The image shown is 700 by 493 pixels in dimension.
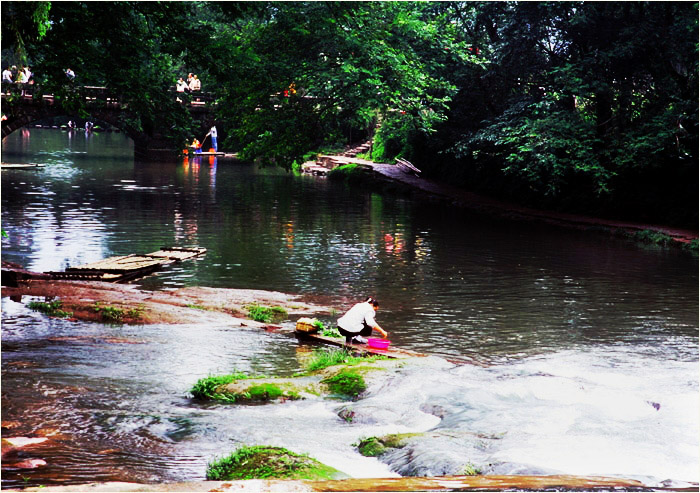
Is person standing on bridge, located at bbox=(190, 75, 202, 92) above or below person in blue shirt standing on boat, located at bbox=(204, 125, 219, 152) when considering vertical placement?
above

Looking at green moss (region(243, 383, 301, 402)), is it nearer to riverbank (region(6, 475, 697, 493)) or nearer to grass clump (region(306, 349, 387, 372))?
grass clump (region(306, 349, 387, 372))

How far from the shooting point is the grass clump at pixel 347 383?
12.6 meters

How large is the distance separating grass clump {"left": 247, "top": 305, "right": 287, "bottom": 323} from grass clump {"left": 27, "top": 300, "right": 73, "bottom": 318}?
11.7 feet

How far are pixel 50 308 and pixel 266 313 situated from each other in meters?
4.23

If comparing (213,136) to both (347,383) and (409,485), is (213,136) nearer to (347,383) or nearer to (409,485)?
(347,383)

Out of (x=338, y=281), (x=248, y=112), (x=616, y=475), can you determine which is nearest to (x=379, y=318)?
(x=338, y=281)

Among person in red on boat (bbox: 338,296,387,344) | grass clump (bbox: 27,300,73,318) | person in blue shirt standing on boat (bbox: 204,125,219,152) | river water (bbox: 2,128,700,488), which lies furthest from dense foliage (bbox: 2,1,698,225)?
person in blue shirt standing on boat (bbox: 204,125,219,152)

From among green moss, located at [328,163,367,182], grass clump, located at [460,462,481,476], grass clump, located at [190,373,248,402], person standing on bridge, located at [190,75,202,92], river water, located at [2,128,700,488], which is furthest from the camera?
person standing on bridge, located at [190,75,202,92]

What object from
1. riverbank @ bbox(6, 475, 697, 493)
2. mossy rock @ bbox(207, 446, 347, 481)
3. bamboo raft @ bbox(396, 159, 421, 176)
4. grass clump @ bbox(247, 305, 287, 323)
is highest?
bamboo raft @ bbox(396, 159, 421, 176)

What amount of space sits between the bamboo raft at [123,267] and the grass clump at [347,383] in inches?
390

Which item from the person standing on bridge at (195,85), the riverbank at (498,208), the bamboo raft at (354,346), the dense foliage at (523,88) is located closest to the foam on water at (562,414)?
the bamboo raft at (354,346)

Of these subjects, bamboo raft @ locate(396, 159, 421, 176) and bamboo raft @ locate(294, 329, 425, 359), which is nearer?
bamboo raft @ locate(294, 329, 425, 359)

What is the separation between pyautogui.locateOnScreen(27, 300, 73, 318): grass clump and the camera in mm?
16839

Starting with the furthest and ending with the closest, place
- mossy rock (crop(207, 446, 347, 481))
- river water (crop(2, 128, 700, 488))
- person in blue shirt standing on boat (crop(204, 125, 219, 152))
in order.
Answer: person in blue shirt standing on boat (crop(204, 125, 219, 152)) → river water (crop(2, 128, 700, 488)) → mossy rock (crop(207, 446, 347, 481))
